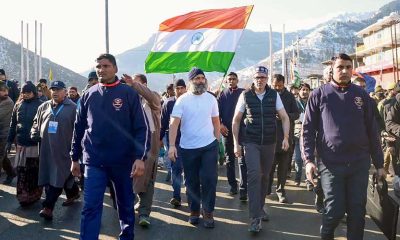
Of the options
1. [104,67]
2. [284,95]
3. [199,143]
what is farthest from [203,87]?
[284,95]

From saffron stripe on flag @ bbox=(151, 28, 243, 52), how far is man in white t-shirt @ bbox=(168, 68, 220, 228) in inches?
109

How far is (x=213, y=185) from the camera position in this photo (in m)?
5.73

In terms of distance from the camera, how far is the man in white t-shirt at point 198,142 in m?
5.71

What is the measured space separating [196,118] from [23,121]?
3049mm

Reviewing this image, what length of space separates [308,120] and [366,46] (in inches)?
3115

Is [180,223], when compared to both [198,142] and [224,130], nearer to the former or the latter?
[198,142]

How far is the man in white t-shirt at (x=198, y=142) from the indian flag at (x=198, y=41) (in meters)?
2.36

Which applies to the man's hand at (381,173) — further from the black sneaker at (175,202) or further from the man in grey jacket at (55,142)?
the man in grey jacket at (55,142)

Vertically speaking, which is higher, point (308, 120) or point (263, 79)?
point (263, 79)

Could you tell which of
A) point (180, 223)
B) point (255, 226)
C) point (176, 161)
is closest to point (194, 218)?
point (180, 223)

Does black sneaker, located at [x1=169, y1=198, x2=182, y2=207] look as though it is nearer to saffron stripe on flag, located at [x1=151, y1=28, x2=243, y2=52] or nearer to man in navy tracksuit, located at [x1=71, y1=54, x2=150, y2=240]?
man in navy tracksuit, located at [x1=71, y1=54, x2=150, y2=240]

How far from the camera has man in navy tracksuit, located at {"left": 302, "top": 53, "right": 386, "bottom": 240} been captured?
4.07 metres

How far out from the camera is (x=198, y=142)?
5.72 meters

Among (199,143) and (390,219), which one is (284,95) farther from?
(390,219)
